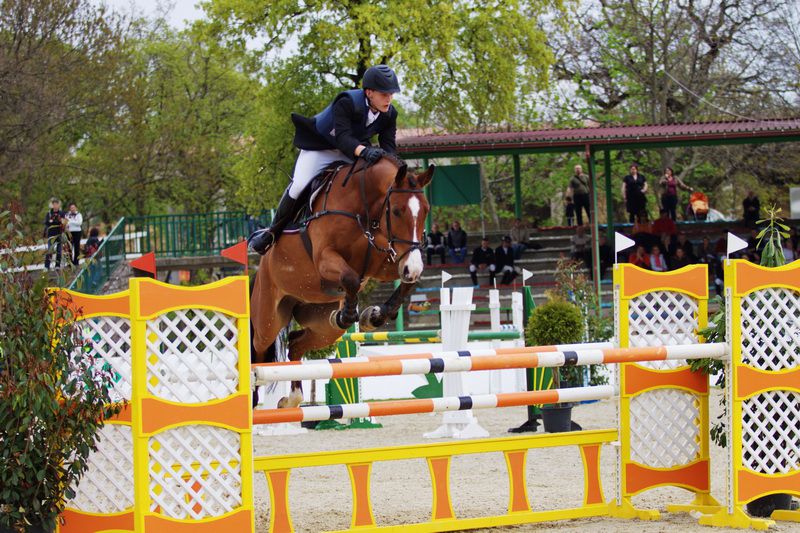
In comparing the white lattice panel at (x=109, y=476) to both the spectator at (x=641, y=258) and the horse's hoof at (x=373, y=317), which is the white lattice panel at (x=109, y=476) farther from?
the spectator at (x=641, y=258)

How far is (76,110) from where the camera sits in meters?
21.9

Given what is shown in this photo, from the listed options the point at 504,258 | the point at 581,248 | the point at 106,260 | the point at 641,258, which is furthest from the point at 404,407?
the point at 106,260

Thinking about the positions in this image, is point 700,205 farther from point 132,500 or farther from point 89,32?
point 132,500

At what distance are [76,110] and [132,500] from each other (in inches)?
751

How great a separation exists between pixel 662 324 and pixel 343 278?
1.73 metres

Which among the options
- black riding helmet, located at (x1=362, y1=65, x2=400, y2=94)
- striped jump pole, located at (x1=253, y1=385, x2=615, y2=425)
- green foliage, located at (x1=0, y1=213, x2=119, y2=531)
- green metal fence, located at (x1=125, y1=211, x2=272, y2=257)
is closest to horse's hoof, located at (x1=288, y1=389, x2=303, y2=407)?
striped jump pole, located at (x1=253, y1=385, x2=615, y2=425)

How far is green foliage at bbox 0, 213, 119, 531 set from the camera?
390 cm

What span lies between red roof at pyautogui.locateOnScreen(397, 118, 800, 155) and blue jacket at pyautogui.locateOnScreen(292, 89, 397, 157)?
10896 mm

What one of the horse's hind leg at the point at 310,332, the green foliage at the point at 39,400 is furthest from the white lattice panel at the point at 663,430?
the green foliage at the point at 39,400

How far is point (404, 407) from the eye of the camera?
4863 mm

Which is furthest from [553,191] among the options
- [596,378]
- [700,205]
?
[596,378]

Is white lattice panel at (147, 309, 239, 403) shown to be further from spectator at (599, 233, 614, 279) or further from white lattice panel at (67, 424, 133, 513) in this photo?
spectator at (599, 233, 614, 279)

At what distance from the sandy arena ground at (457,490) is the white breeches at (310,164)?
6.14 ft

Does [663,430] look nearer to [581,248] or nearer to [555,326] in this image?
[555,326]
